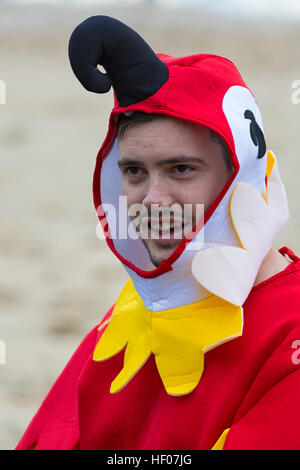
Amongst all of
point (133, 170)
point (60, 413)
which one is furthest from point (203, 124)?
point (60, 413)

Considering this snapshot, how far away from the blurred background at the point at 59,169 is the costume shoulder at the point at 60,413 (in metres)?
1.49

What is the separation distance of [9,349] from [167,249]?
3.22 m

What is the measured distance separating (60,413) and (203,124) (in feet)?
3.65

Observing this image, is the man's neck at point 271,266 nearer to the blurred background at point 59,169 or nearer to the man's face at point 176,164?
the man's face at point 176,164

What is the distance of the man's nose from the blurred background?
7.76 feet

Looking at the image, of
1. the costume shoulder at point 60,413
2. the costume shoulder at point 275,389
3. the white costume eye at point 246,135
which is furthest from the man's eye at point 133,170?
the costume shoulder at point 60,413

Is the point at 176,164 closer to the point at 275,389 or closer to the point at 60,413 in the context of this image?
the point at 275,389

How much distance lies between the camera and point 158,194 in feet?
7.23

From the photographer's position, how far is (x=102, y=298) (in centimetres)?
611

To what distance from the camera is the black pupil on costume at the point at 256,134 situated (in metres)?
2.26

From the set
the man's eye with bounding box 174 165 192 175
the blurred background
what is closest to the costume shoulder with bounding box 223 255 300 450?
the man's eye with bounding box 174 165 192 175

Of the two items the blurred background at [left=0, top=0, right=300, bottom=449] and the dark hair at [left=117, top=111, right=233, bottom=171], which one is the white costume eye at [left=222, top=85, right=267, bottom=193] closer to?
the dark hair at [left=117, top=111, right=233, bottom=171]

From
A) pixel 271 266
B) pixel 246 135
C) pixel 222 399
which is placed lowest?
pixel 222 399

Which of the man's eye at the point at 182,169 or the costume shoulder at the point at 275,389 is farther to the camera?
the man's eye at the point at 182,169
